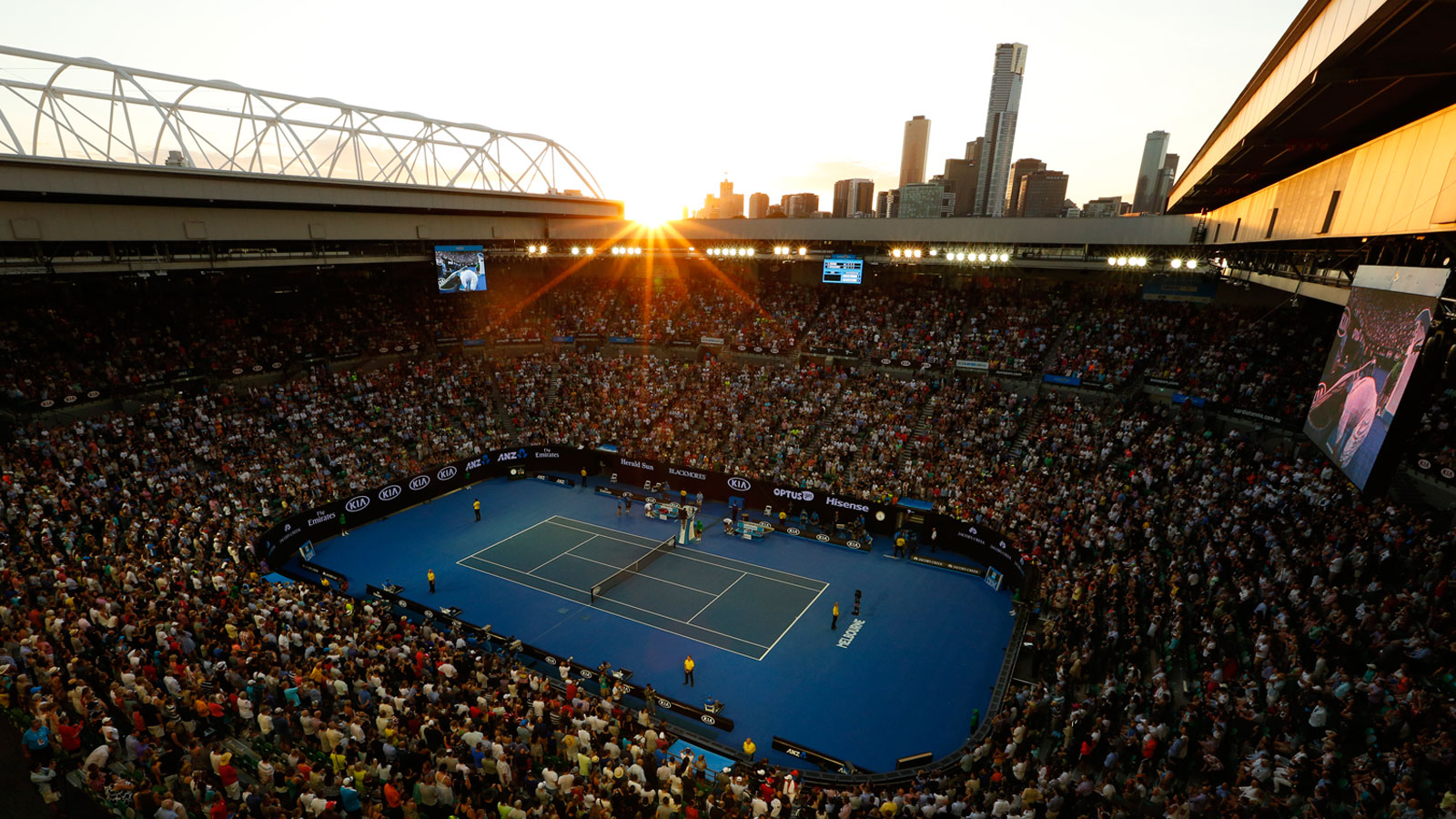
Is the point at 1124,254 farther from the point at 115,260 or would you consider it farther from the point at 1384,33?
the point at 115,260

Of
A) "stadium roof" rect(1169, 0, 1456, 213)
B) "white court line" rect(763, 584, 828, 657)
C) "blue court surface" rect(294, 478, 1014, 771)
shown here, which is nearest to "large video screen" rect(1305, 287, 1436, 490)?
"stadium roof" rect(1169, 0, 1456, 213)

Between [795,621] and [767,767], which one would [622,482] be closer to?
[795,621]

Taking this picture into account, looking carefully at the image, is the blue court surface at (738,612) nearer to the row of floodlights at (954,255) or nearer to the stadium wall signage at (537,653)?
the stadium wall signage at (537,653)

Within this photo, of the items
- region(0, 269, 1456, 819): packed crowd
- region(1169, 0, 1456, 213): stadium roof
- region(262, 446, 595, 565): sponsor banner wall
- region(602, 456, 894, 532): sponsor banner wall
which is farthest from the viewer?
region(602, 456, 894, 532): sponsor banner wall

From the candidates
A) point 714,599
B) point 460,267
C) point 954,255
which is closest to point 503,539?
point 714,599

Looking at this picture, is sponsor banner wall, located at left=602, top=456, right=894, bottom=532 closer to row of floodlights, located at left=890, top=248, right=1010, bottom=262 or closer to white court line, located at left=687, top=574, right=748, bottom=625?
white court line, located at left=687, top=574, right=748, bottom=625
